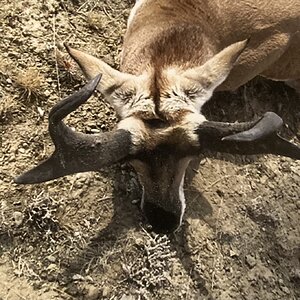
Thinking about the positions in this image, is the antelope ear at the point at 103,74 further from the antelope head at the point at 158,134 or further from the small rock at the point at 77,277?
the small rock at the point at 77,277

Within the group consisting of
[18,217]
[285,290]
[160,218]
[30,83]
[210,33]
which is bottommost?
[285,290]

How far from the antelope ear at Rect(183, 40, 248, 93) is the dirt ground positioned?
1014mm

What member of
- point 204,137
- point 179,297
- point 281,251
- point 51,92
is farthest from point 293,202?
point 51,92

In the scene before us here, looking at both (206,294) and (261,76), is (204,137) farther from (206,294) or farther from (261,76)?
(261,76)

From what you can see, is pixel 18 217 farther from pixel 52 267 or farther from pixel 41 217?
pixel 52 267

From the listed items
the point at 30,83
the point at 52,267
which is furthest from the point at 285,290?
the point at 30,83

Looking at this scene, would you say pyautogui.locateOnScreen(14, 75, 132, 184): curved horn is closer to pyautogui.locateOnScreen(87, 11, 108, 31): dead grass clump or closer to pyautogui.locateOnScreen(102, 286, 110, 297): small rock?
pyautogui.locateOnScreen(102, 286, 110, 297): small rock

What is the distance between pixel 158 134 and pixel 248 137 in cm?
59

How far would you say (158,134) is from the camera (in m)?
4.19

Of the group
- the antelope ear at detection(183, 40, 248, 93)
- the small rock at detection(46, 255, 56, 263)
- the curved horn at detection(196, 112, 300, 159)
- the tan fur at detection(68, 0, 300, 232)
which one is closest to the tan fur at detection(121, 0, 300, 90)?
the tan fur at detection(68, 0, 300, 232)

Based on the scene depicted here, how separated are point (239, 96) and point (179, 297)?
6.25 feet

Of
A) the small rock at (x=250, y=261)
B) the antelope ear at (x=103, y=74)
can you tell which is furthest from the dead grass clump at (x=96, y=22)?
the small rock at (x=250, y=261)

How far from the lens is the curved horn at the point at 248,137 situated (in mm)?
3910

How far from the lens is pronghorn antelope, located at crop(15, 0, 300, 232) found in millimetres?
4062
